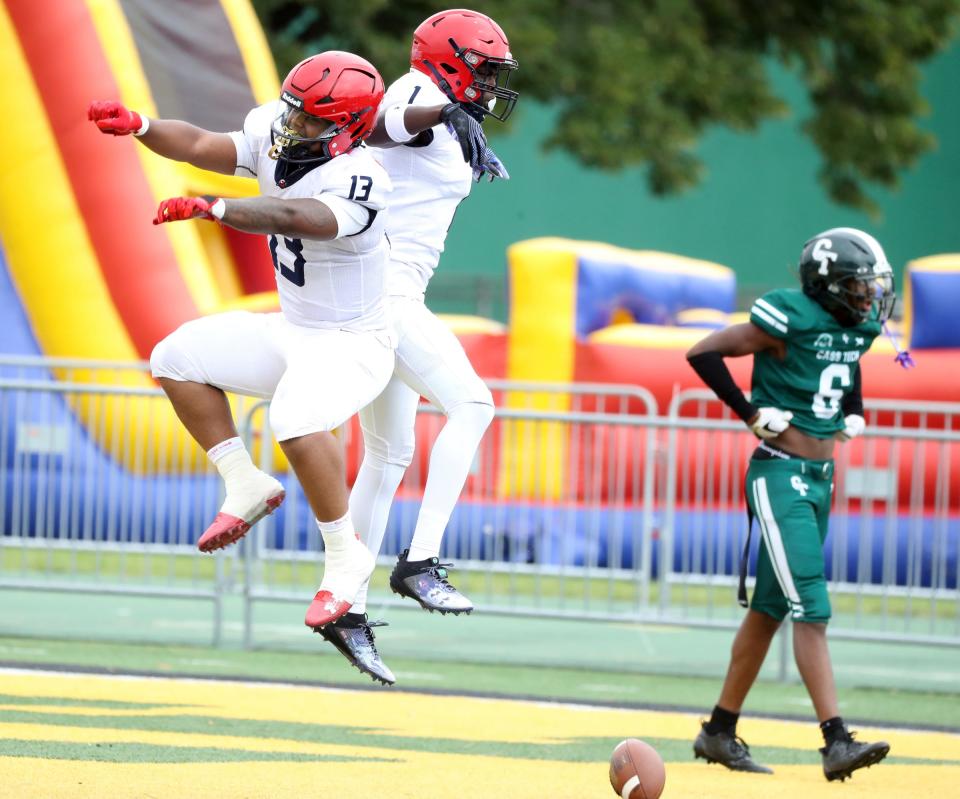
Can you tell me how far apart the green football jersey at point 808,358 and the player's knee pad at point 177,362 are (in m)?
2.38

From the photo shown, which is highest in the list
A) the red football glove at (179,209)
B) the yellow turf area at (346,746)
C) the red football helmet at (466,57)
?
the red football helmet at (466,57)

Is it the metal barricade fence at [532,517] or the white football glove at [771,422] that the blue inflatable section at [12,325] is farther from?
the white football glove at [771,422]

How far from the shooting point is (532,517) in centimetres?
1084

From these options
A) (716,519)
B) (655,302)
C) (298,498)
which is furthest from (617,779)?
(655,302)

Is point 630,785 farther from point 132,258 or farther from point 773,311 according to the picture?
point 132,258

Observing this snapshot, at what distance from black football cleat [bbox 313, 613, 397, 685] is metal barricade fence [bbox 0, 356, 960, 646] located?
3581 mm

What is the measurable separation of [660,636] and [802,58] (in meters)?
11.5

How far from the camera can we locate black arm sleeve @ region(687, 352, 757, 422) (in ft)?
24.6

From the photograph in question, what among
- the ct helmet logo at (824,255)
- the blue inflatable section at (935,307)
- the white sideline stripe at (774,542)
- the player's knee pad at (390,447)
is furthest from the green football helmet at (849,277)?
the blue inflatable section at (935,307)

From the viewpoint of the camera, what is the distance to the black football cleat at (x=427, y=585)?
6.56 meters

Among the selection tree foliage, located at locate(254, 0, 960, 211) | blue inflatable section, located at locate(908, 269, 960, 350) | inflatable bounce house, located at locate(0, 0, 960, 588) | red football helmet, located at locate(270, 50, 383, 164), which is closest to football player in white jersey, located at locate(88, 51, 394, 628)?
red football helmet, located at locate(270, 50, 383, 164)

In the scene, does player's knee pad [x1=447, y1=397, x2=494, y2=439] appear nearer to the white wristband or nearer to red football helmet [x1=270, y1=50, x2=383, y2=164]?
the white wristband

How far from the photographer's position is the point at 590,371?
1384cm

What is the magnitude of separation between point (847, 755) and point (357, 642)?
196cm
